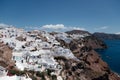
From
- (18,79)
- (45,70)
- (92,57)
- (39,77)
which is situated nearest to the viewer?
(18,79)

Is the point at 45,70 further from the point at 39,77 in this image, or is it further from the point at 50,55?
the point at 50,55

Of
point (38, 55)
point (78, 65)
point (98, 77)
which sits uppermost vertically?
point (38, 55)

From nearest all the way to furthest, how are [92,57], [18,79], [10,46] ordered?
1. [18,79]
2. [10,46]
3. [92,57]

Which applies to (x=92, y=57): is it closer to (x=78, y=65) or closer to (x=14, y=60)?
(x=78, y=65)

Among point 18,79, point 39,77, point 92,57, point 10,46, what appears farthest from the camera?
point 92,57

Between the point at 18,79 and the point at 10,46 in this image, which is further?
the point at 10,46

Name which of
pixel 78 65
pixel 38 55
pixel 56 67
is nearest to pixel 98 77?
pixel 78 65

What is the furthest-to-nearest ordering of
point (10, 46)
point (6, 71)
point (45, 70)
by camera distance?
point (10, 46)
point (45, 70)
point (6, 71)

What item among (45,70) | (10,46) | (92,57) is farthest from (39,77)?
(92,57)

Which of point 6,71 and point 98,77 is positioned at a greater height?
point 6,71
